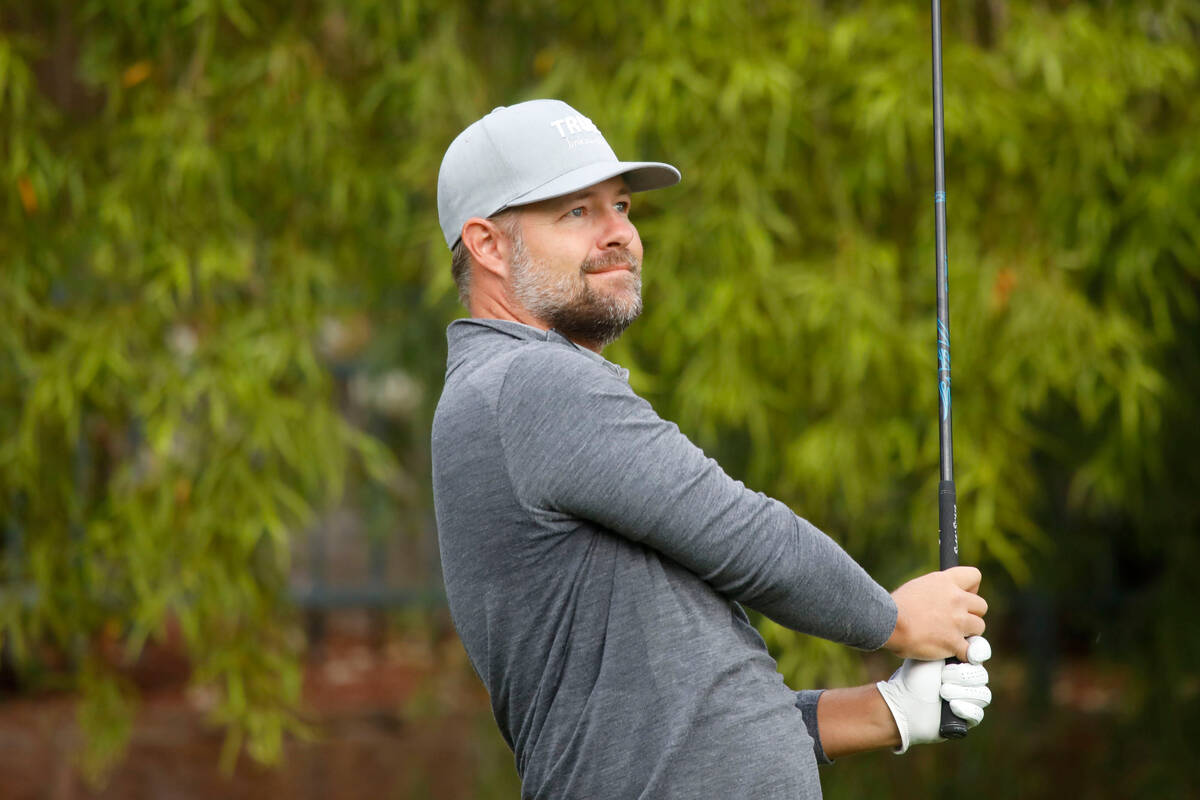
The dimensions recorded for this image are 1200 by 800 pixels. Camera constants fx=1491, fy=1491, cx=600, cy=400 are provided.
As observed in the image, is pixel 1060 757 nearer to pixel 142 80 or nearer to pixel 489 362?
pixel 142 80

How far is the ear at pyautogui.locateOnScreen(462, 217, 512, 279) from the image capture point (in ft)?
6.31

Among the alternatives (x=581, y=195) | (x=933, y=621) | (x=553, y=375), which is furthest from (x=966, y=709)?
(x=581, y=195)

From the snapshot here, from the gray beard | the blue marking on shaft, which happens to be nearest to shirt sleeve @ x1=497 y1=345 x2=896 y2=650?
the gray beard

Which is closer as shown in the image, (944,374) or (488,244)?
(488,244)

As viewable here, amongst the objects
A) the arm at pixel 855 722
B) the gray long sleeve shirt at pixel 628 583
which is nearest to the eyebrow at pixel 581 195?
the gray long sleeve shirt at pixel 628 583

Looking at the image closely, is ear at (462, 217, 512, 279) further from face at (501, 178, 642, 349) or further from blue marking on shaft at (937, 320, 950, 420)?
blue marking on shaft at (937, 320, 950, 420)

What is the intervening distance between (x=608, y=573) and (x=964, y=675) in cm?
48

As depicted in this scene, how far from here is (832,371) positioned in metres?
3.59

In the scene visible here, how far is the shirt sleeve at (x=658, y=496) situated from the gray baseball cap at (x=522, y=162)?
0.83ft

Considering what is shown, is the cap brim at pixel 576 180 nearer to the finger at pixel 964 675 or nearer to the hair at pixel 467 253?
the hair at pixel 467 253

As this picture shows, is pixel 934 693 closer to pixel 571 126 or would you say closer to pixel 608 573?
pixel 608 573

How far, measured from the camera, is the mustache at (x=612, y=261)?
190cm

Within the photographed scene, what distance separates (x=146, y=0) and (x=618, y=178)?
2199mm

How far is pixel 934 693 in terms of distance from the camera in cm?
187
